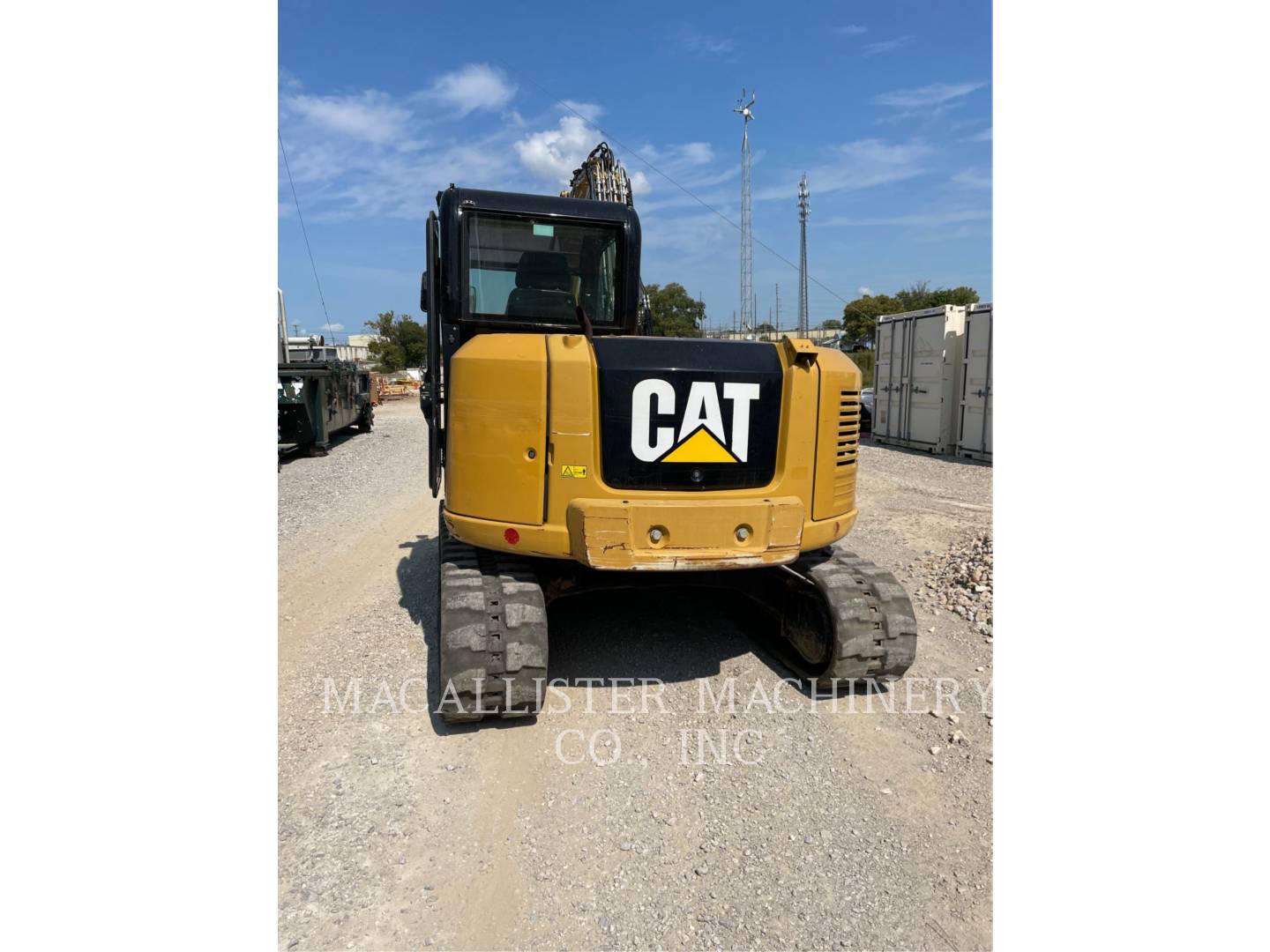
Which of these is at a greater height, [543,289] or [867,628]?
[543,289]

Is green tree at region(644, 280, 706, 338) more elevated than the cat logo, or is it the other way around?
green tree at region(644, 280, 706, 338)

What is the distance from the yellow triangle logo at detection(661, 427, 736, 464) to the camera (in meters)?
3.38

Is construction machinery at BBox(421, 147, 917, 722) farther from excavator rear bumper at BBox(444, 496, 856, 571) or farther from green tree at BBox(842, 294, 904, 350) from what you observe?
green tree at BBox(842, 294, 904, 350)

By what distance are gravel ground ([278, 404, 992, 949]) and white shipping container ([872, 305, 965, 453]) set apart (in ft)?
30.5

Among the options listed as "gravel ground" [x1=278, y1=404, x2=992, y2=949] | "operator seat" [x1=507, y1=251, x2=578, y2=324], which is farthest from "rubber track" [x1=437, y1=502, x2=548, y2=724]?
"operator seat" [x1=507, y1=251, x2=578, y2=324]

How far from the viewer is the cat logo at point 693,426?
3.32 metres

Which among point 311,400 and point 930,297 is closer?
point 311,400

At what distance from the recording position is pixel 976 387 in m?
12.5

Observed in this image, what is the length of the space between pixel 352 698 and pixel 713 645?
2082mm

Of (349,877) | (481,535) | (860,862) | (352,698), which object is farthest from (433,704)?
(860,862)

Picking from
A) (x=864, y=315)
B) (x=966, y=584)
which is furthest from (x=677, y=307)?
(x=966, y=584)

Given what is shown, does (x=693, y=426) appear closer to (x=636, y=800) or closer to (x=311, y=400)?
(x=636, y=800)

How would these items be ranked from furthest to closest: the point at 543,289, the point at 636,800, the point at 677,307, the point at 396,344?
the point at 396,344 < the point at 677,307 < the point at 543,289 < the point at 636,800

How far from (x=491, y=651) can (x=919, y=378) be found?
12.8 m
